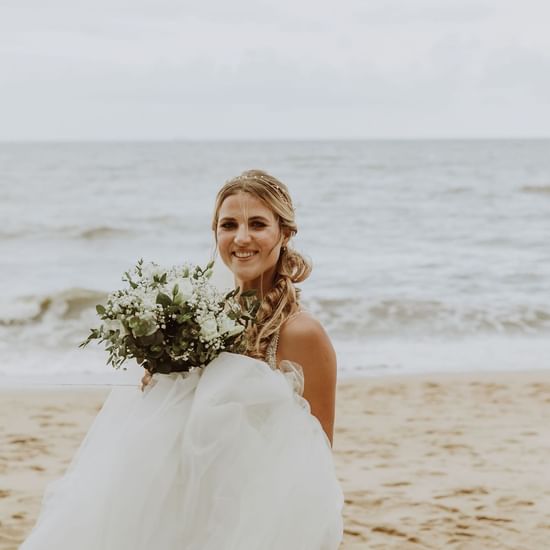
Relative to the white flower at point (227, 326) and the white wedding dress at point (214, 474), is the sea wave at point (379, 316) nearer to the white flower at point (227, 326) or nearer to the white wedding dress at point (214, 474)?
the white wedding dress at point (214, 474)

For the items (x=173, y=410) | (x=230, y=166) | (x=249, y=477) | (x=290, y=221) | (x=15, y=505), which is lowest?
(x=15, y=505)

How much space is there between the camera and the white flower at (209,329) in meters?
2.62

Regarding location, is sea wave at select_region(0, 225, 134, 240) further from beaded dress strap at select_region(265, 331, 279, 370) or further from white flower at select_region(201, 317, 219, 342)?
white flower at select_region(201, 317, 219, 342)

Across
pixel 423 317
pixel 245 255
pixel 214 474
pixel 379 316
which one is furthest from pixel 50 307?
pixel 214 474

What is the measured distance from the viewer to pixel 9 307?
44.0 feet

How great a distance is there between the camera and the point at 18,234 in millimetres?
22359

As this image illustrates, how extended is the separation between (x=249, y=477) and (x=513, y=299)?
39.3ft

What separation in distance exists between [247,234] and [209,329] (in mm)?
554

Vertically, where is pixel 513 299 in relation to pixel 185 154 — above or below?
below

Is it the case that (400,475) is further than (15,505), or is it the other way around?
(400,475)

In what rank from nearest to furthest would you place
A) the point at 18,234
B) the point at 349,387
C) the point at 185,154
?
the point at 349,387 → the point at 18,234 → the point at 185,154

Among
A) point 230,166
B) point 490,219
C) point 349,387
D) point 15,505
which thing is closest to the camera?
point 15,505

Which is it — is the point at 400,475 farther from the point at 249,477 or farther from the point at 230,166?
the point at 230,166

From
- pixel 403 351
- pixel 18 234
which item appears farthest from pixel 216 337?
pixel 18 234
